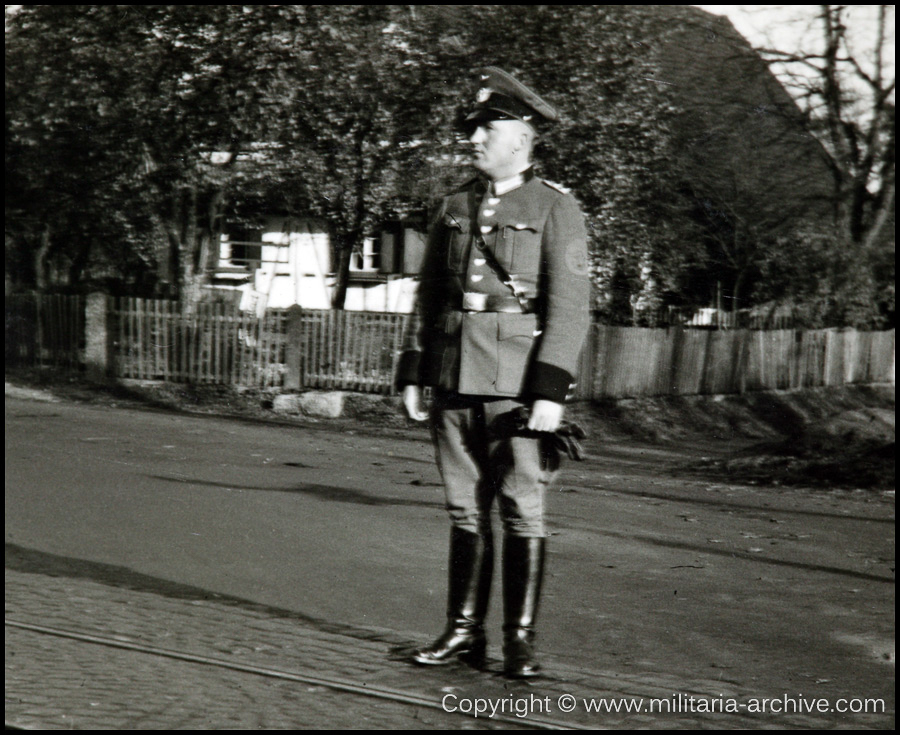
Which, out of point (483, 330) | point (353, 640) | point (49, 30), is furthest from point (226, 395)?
point (483, 330)

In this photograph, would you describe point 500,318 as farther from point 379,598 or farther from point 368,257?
point 368,257

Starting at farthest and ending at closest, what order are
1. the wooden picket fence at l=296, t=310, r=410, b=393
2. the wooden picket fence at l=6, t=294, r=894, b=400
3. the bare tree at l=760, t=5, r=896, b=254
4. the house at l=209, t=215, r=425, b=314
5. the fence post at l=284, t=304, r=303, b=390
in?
the house at l=209, t=215, r=425, b=314 < the fence post at l=284, t=304, r=303, b=390 < the wooden picket fence at l=6, t=294, r=894, b=400 < the wooden picket fence at l=296, t=310, r=410, b=393 < the bare tree at l=760, t=5, r=896, b=254

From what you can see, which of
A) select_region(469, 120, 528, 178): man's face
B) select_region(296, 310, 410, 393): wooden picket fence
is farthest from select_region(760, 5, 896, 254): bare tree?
select_region(296, 310, 410, 393): wooden picket fence

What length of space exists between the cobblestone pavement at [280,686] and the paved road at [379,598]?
0.01 meters

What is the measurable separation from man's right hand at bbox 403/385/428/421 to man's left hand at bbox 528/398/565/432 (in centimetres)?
39

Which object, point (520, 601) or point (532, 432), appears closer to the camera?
point (532, 432)

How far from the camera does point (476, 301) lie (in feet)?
11.8

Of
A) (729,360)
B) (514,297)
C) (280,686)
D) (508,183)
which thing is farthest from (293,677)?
(729,360)

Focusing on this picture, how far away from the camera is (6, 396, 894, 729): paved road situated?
3.83m

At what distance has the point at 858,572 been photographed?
6.41 m

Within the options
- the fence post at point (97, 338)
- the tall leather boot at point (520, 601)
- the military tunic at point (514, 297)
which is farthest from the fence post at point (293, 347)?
the military tunic at point (514, 297)

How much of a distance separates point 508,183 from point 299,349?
11802mm

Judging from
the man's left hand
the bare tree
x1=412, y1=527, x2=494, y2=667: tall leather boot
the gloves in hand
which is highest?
the bare tree

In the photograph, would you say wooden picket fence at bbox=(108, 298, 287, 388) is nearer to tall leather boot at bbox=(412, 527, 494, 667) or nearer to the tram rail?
the tram rail
